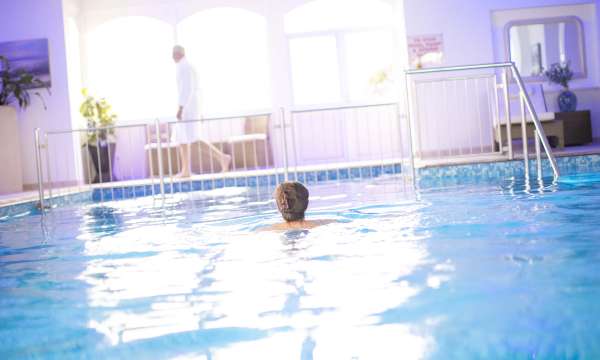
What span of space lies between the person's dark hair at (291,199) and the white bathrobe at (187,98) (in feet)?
16.8

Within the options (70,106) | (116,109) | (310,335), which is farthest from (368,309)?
(116,109)

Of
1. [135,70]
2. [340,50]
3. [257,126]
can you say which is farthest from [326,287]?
[135,70]

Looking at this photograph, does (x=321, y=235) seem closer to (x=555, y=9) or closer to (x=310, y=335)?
(x=310, y=335)

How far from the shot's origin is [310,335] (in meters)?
2.11

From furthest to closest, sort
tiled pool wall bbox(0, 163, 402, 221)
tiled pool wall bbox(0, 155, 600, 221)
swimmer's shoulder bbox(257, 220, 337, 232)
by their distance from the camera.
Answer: tiled pool wall bbox(0, 163, 402, 221) → tiled pool wall bbox(0, 155, 600, 221) → swimmer's shoulder bbox(257, 220, 337, 232)

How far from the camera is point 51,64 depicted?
10945mm

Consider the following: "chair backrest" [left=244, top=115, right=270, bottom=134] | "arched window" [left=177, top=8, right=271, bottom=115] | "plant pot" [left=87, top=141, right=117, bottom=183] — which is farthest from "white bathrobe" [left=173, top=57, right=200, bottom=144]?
"arched window" [left=177, top=8, right=271, bottom=115]

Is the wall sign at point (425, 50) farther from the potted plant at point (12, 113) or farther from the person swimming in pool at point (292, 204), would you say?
the person swimming in pool at point (292, 204)

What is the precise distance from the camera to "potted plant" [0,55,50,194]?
9.76m

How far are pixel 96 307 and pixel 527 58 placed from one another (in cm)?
950

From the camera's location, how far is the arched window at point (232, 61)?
1249 centimetres

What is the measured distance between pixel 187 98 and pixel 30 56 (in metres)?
3.09

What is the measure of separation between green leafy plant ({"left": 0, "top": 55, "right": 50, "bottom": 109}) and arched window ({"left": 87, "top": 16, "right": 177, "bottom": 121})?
1.66 meters

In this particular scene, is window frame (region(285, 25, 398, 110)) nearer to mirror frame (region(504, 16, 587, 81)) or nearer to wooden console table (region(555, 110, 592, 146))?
mirror frame (region(504, 16, 587, 81))
